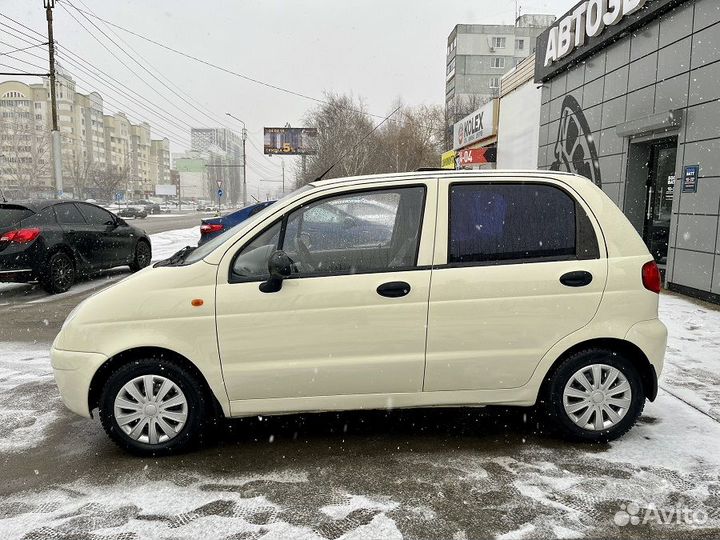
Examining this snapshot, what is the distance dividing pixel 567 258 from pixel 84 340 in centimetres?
319

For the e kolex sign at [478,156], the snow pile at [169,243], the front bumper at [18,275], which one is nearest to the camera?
the front bumper at [18,275]

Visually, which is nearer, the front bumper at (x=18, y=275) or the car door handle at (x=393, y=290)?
the car door handle at (x=393, y=290)

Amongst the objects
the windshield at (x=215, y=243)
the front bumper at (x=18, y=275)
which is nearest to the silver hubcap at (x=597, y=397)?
the windshield at (x=215, y=243)

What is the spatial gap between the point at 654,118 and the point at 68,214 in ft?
35.5

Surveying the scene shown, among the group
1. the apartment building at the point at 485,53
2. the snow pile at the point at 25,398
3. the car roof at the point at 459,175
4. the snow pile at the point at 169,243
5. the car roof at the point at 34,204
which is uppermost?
the apartment building at the point at 485,53

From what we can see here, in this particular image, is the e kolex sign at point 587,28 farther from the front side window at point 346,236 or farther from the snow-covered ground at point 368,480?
the front side window at point 346,236

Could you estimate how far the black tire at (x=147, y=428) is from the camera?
11.2 feet

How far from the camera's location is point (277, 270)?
3293 mm

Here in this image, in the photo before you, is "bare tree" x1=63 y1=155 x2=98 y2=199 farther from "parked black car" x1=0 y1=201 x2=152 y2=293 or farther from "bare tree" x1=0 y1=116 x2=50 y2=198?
"parked black car" x1=0 y1=201 x2=152 y2=293

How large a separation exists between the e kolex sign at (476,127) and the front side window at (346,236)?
2035cm

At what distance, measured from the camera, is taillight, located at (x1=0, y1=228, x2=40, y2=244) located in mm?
8563

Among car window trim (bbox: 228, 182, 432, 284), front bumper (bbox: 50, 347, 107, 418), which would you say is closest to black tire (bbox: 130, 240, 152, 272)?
front bumper (bbox: 50, 347, 107, 418)

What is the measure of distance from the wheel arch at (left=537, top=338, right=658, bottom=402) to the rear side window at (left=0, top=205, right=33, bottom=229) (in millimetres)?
8766

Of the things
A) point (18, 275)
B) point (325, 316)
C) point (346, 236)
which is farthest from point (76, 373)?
point (18, 275)
